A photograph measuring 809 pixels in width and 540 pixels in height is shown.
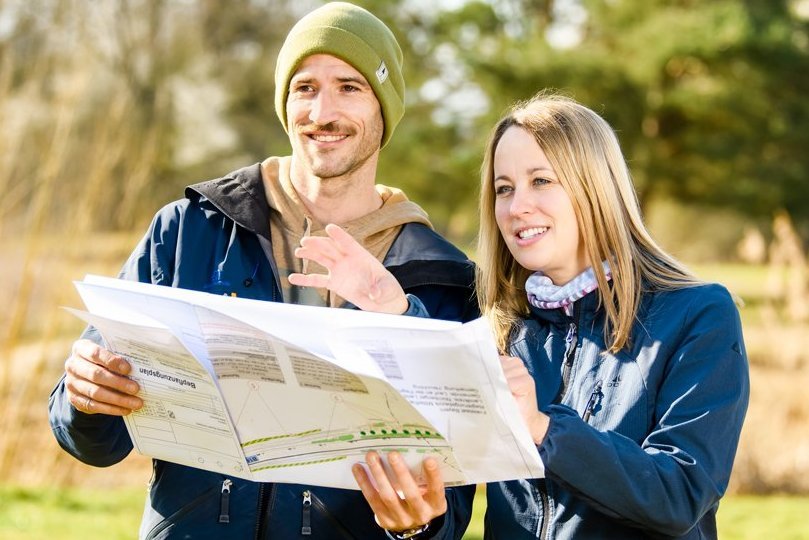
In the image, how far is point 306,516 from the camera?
7.93ft

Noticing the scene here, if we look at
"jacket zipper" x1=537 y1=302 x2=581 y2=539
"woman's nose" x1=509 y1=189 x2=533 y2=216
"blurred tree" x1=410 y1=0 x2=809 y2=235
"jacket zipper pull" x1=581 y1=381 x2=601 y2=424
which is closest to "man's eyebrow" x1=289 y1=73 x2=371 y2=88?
"woman's nose" x1=509 y1=189 x2=533 y2=216

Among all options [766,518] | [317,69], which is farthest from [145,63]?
[317,69]

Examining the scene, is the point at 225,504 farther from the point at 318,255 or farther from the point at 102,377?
the point at 318,255

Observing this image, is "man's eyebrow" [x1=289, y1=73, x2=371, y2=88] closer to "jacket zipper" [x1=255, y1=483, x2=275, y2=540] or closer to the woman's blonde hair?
the woman's blonde hair

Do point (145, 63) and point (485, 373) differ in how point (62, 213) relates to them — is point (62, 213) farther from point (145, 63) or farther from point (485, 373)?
point (145, 63)

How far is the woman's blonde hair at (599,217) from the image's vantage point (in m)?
2.26

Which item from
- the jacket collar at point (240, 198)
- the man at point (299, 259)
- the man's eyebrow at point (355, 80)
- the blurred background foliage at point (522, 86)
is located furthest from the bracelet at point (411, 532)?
the blurred background foliage at point (522, 86)

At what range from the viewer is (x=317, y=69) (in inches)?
111

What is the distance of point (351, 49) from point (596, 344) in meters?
1.11

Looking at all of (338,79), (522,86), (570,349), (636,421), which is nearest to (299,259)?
(338,79)

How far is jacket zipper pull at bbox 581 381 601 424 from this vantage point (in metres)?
2.16

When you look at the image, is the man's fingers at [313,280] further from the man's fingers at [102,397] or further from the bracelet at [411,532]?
the bracelet at [411,532]

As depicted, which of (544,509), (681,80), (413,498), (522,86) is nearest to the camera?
(413,498)

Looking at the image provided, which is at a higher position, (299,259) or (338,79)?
(338,79)
